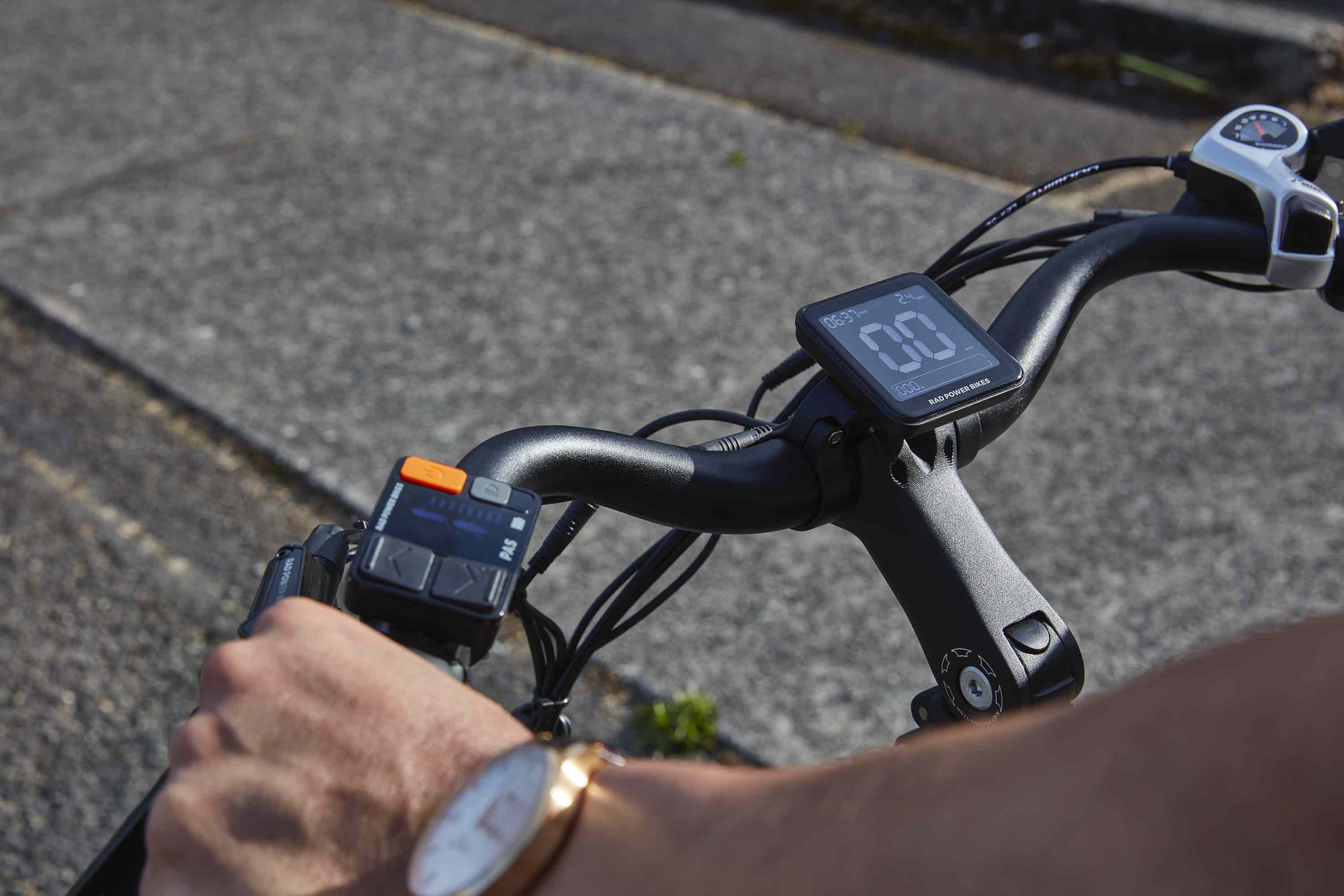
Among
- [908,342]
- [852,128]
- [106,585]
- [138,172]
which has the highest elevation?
[908,342]

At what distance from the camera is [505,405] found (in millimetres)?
3395

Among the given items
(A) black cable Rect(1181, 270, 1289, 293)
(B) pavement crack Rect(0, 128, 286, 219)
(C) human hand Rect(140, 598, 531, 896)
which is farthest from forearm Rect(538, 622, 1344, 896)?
(B) pavement crack Rect(0, 128, 286, 219)

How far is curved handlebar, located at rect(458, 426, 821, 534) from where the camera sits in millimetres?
926

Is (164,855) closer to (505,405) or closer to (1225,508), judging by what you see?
(505,405)

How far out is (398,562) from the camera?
0.81 meters

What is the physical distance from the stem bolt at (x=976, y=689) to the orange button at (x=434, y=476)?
1.51ft

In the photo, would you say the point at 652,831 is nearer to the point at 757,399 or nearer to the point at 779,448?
the point at 779,448

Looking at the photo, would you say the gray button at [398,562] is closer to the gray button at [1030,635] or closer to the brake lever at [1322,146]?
the gray button at [1030,635]

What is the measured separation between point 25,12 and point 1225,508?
5.53 m

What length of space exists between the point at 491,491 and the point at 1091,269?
0.71 meters

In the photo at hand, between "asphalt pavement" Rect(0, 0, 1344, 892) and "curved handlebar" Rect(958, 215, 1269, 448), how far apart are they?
148 centimetres

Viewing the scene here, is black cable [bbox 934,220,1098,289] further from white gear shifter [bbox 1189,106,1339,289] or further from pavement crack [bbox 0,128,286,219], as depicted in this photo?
pavement crack [bbox 0,128,286,219]

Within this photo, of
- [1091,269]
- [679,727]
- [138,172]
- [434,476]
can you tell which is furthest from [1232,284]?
[138,172]

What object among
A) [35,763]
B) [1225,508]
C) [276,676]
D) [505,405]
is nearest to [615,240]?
[505,405]
